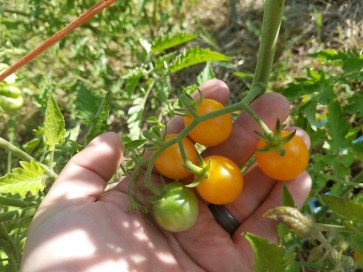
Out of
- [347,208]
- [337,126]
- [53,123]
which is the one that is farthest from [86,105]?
[347,208]

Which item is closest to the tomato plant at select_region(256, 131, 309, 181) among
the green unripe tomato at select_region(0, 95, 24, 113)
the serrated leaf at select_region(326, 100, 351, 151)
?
the serrated leaf at select_region(326, 100, 351, 151)

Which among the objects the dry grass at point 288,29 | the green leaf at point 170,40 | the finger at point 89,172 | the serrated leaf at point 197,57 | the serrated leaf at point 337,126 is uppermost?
the green leaf at point 170,40

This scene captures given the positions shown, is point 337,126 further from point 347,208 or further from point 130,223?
point 130,223

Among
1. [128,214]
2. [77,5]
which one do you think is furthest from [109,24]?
[128,214]

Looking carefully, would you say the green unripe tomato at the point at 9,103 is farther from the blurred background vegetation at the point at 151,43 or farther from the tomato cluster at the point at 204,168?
the tomato cluster at the point at 204,168

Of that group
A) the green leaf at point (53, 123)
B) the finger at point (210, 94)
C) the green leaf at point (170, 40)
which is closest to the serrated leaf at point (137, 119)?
the green leaf at point (170, 40)

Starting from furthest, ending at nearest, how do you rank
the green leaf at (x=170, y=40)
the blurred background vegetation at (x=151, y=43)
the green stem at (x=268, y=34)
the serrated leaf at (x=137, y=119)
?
the blurred background vegetation at (x=151, y=43) → the serrated leaf at (x=137, y=119) → the green leaf at (x=170, y=40) → the green stem at (x=268, y=34)

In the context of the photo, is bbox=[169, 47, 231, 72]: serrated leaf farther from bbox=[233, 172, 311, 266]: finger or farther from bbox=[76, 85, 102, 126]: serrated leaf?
bbox=[233, 172, 311, 266]: finger
